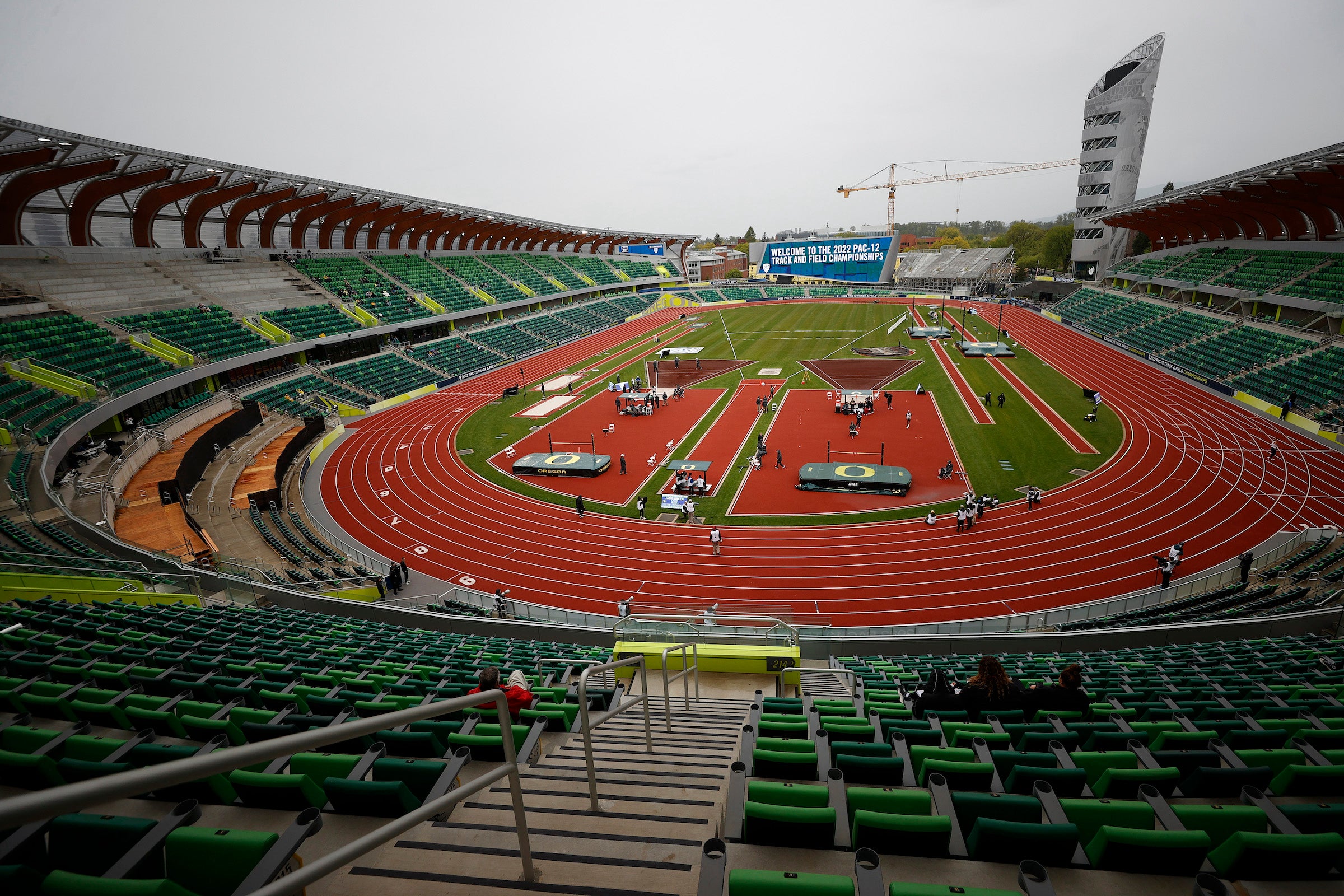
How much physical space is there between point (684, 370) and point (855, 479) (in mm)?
28753

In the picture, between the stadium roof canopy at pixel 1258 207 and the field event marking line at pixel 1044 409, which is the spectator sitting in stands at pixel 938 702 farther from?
the stadium roof canopy at pixel 1258 207

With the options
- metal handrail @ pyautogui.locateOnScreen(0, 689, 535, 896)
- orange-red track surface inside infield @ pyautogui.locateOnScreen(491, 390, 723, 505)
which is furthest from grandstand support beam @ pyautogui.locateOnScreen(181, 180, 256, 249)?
metal handrail @ pyautogui.locateOnScreen(0, 689, 535, 896)

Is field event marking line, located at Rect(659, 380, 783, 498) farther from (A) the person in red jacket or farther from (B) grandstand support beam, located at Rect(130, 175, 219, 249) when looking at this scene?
(B) grandstand support beam, located at Rect(130, 175, 219, 249)

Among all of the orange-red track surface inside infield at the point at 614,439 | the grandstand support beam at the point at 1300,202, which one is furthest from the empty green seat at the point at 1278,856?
the grandstand support beam at the point at 1300,202

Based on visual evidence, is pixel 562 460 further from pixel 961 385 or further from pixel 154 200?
pixel 154 200

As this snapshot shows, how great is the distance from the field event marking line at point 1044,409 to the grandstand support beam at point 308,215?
53302 mm

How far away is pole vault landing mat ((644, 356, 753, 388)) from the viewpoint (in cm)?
4959

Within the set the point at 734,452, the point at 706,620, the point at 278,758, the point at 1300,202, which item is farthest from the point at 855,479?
the point at 1300,202

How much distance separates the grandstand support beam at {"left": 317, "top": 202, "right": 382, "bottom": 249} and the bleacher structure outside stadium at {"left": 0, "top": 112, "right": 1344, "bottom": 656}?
0.15m

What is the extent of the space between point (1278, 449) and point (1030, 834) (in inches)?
1453

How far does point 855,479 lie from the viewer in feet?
88.9

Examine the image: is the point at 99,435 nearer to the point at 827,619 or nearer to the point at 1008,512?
the point at 827,619

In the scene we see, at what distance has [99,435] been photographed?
2859cm

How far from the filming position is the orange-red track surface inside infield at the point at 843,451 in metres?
26.3
